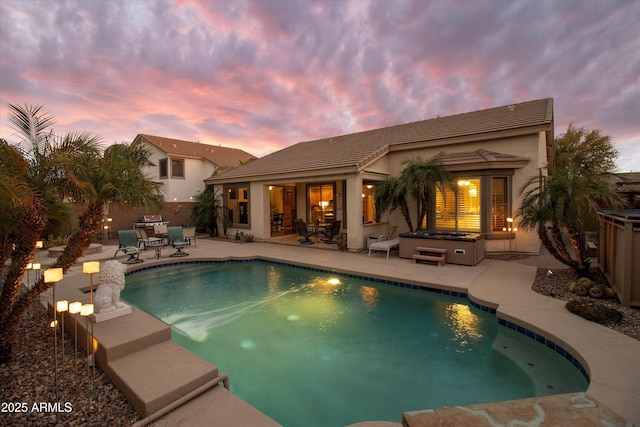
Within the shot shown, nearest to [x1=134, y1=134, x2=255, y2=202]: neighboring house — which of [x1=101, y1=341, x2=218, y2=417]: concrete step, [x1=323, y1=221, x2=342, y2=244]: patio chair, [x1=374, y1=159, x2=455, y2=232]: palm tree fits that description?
[x1=323, y1=221, x2=342, y2=244]: patio chair

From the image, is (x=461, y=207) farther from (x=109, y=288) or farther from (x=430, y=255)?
(x=109, y=288)

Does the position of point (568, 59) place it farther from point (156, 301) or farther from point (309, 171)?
point (156, 301)

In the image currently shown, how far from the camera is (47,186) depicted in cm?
382

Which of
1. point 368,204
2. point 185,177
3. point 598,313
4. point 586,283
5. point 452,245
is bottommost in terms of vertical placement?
point 598,313

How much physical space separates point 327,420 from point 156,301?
5.68 meters

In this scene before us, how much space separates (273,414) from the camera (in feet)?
11.4

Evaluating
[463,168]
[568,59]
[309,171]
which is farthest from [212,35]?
[568,59]

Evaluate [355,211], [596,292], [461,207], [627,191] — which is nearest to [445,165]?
[461,207]

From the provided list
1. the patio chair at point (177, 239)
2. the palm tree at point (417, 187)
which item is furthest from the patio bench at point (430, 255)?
the patio chair at point (177, 239)

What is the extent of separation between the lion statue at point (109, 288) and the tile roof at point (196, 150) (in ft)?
59.5

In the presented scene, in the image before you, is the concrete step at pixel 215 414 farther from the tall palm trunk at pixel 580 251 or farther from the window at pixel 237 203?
the window at pixel 237 203

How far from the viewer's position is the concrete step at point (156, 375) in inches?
112

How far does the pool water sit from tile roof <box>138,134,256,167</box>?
53.9ft

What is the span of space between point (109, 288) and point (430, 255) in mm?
8322
